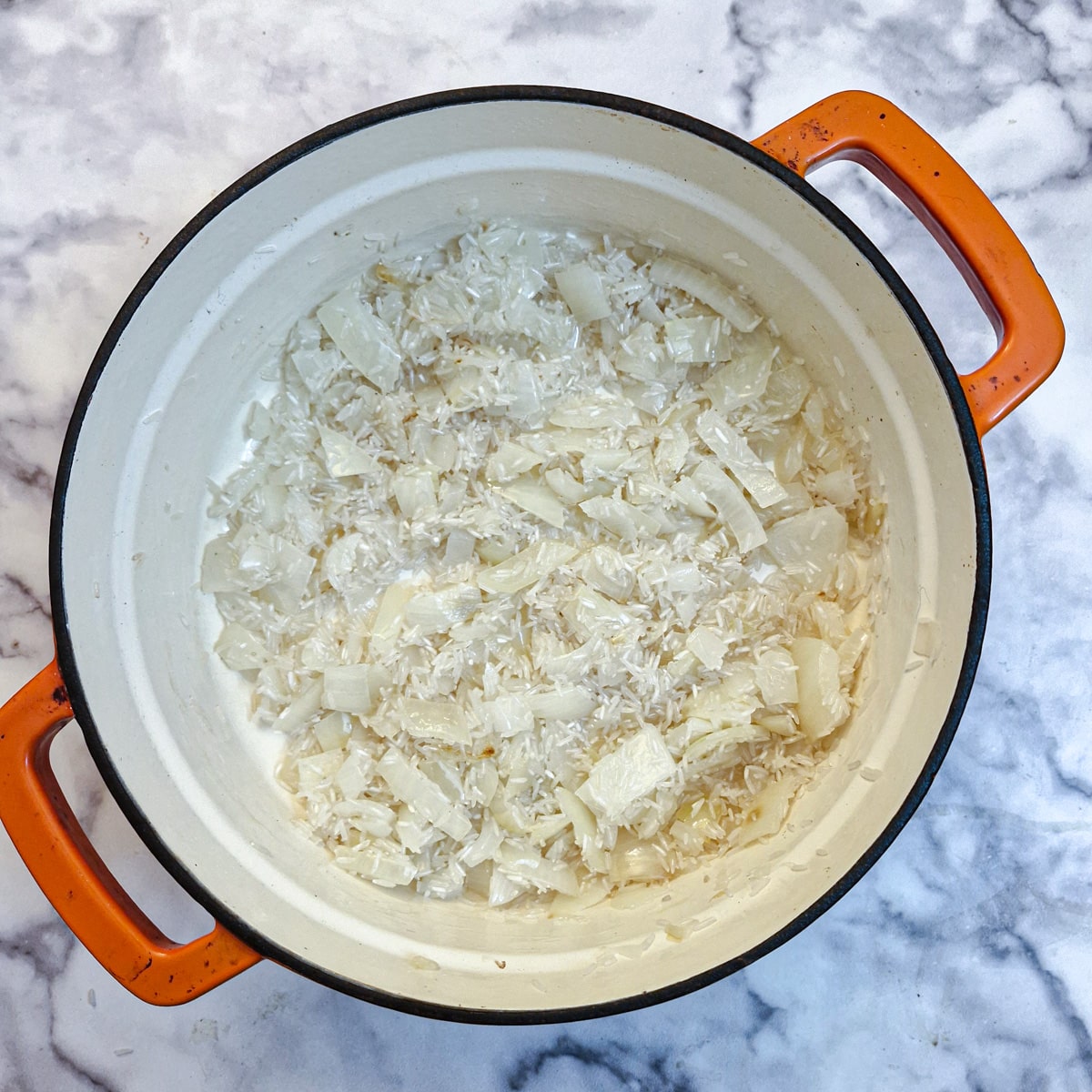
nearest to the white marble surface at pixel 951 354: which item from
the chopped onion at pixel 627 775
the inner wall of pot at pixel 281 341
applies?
the inner wall of pot at pixel 281 341

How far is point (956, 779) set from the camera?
1149mm

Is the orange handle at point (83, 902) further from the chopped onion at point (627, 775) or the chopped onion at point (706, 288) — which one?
the chopped onion at point (706, 288)

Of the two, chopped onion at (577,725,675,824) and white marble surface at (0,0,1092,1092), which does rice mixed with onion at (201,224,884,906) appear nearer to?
chopped onion at (577,725,675,824)

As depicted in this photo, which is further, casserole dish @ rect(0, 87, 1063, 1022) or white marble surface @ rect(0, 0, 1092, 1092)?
white marble surface @ rect(0, 0, 1092, 1092)

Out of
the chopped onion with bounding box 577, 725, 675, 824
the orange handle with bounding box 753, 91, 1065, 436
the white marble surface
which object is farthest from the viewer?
the white marble surface

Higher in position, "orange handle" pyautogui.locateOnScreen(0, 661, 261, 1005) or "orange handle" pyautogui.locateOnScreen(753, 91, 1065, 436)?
"orange handle" pyautogui.locateOnScreen(753, 91, 1065, 436)

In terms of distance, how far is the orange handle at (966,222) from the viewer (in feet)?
2.86

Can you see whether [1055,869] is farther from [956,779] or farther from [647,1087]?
[647,1087]

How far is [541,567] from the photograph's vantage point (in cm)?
110

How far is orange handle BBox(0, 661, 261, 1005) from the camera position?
34.4 inches

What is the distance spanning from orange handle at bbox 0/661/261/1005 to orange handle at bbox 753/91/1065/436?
881mm

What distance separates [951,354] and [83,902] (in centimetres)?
116

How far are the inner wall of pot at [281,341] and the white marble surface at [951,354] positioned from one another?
19 cm

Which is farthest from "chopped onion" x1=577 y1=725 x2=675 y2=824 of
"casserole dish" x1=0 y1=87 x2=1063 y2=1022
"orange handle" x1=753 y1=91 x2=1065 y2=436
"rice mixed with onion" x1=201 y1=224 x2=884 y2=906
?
"orange handle" x1=753 y1=91 x2=1065 y2=436
